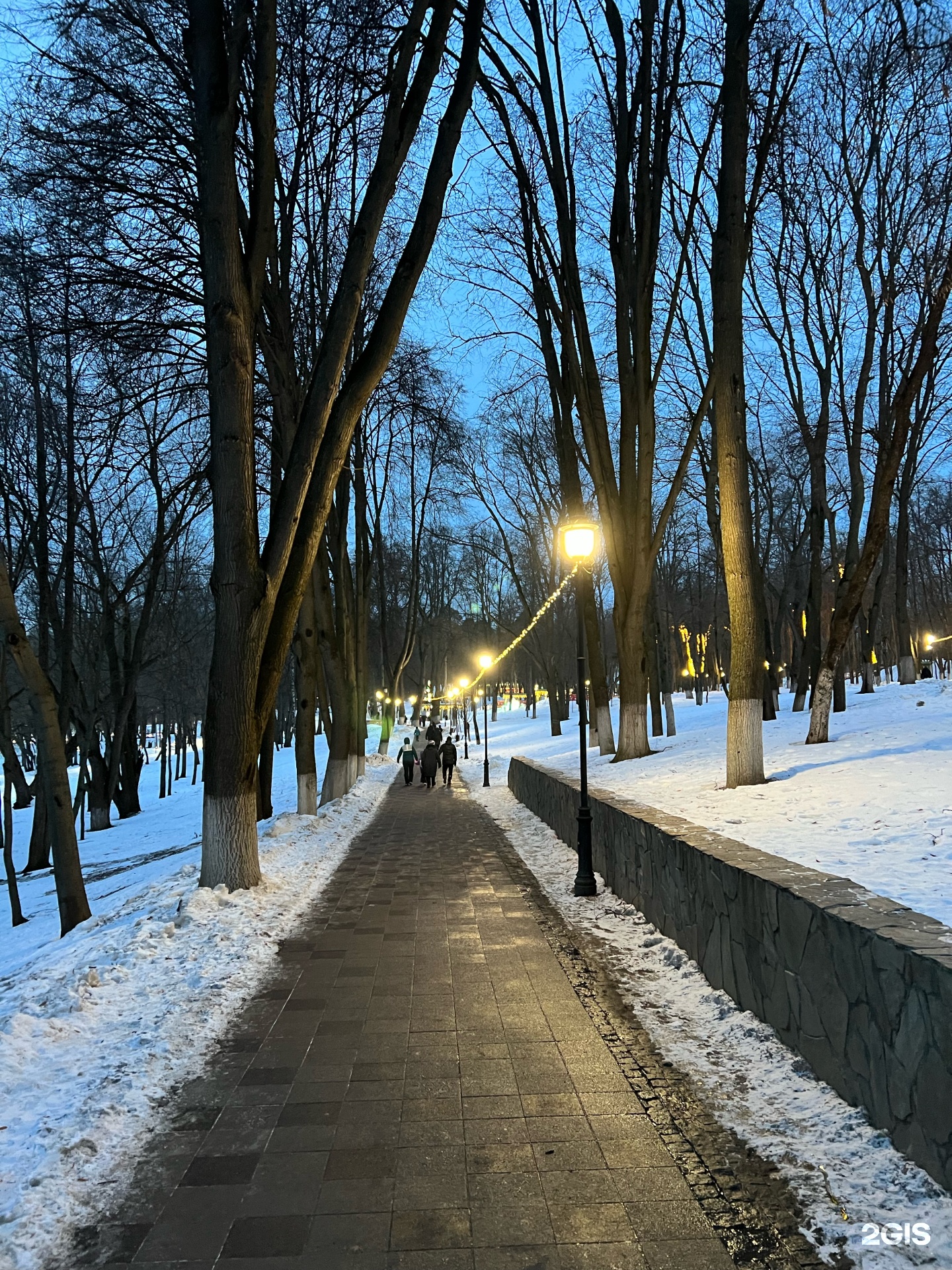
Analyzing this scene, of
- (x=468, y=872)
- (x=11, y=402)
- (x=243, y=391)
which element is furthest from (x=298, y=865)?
(x=11, y=402)

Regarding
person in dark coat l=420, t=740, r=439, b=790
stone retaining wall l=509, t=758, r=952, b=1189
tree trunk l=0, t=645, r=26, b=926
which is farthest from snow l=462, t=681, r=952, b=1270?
person in dark coat l=420, t=740, r=439, b=790

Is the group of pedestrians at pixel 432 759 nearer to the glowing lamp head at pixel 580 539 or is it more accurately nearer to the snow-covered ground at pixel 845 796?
the snow-covered ground at pixel 845 796

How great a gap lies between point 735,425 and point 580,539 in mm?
2769

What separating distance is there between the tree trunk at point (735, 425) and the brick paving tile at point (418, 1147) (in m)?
4.32

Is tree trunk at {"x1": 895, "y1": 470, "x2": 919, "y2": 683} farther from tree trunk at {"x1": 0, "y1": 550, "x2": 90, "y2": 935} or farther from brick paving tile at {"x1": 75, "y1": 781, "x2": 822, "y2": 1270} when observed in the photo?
tree trunk at {"x1": 0, "y1": 550, "x2": 90, "y2": 935}

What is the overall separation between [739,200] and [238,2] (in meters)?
6.02

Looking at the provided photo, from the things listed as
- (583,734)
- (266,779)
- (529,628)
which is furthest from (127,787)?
(583,734)

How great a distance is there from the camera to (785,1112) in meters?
3.81

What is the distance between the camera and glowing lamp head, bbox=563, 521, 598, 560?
926 centimetres

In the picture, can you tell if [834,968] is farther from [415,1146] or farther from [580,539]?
[580,539]

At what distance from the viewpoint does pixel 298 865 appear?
34.4ft

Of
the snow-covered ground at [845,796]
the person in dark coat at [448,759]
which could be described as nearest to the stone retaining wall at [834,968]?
the snow-covered ground at [845,796]

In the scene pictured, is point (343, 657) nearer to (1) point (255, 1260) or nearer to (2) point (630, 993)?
(2) point (630, 993)

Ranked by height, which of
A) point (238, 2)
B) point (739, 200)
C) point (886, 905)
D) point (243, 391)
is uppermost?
point (238, 2)
